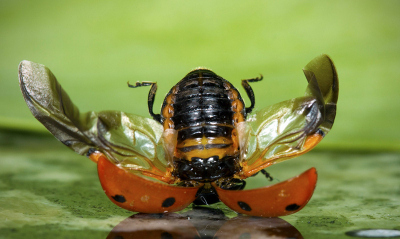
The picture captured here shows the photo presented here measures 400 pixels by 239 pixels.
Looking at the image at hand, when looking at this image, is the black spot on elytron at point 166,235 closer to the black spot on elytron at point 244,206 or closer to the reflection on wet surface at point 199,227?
the reflection on wet surface at point 199,227

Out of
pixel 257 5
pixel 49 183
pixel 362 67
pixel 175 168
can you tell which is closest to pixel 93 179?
pixel 49 183

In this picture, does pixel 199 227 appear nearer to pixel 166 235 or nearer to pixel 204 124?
pixel 166 235

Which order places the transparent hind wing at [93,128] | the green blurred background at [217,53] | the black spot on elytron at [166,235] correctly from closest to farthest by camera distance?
the black spot on elytron at [166,235]
the transparent hind wing at [93,128]
the green blurred background at [217,53]

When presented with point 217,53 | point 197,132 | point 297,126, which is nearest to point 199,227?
point 197,132

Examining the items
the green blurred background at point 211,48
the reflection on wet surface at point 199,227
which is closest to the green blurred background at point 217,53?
the green blurred background at point 211,48

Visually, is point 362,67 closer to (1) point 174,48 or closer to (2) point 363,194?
(2) point 363,194

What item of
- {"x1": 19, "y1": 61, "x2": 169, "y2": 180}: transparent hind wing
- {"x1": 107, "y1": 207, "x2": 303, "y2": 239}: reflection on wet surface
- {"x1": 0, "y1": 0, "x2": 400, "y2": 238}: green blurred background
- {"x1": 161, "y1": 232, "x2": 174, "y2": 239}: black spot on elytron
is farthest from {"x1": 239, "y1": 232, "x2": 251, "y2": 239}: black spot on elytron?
{"x1": 0, "y1": 0, "x2": 400, "y2": 238}: green blurred background

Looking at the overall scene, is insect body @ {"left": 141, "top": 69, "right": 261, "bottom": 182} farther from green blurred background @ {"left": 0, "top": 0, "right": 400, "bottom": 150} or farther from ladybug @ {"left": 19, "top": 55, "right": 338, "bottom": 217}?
green blurred background @ {"left": 0, "top": 0, "right": 400, "bottom": 150}
